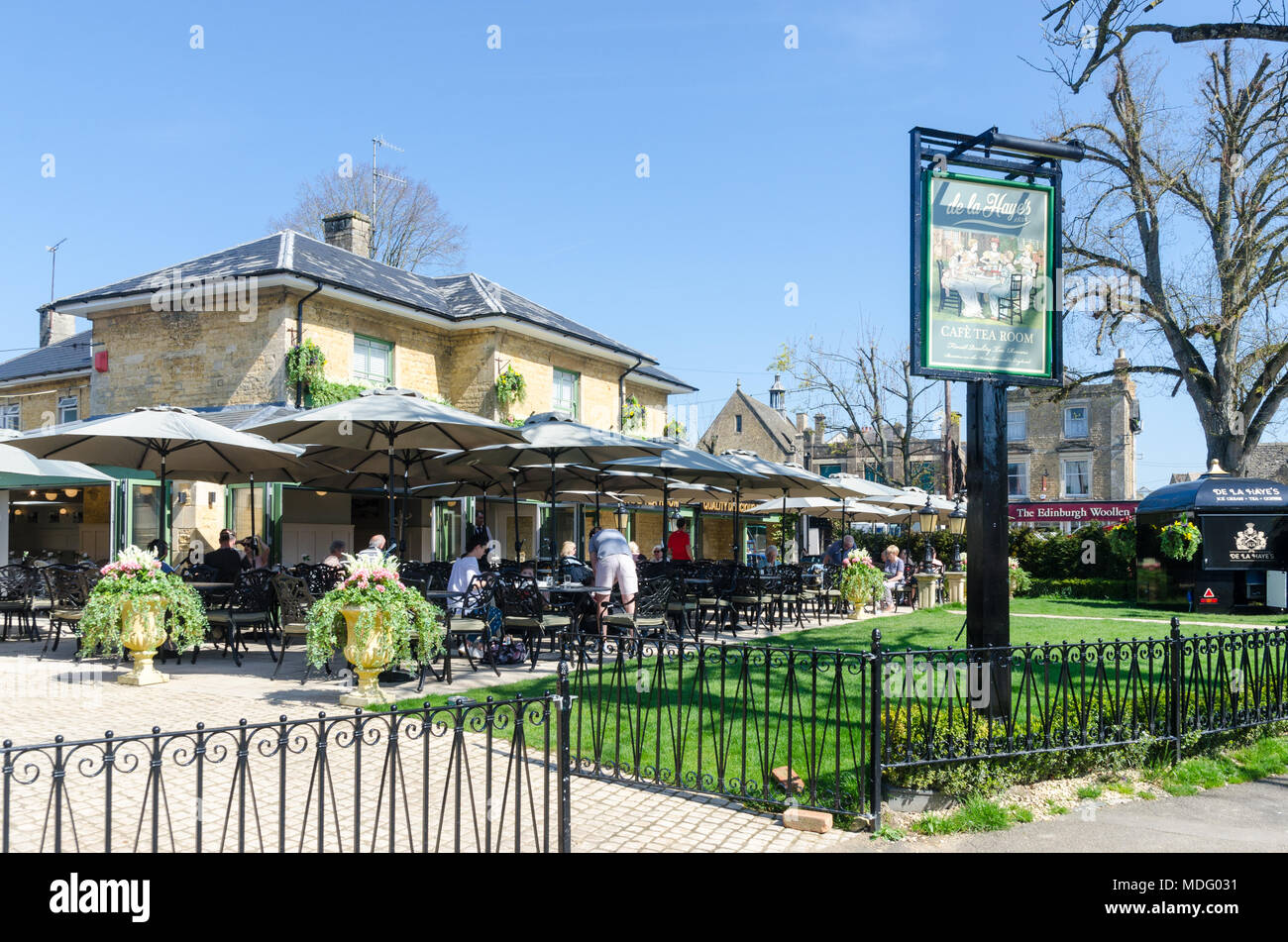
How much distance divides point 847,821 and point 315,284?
17.5 metres

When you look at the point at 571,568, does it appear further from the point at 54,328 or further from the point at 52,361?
the point at 54,328

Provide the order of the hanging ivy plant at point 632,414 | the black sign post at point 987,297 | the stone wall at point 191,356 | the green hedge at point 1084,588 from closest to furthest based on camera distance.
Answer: the black sign post at point 987,297 < the stone wall at point 191,356 < the green hedge at point 1084,588 < the hanging ivy plant at point 632,414

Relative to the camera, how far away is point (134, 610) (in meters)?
8.77

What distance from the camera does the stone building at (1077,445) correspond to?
48281mm

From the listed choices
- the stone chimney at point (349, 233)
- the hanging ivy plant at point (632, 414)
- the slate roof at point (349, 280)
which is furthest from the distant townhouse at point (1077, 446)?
the stone chimney at point (349, 233)

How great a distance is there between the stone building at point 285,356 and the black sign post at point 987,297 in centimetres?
1389

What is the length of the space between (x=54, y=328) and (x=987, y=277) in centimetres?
3307

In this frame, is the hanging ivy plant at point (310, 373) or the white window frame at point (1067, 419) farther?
the white window frame at point (1067, 419)

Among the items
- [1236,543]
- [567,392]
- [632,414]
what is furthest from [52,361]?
[1236,543]

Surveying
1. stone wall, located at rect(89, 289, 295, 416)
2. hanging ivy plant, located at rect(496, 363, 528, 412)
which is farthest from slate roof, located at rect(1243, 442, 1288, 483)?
stone wall, located at rect(89, 289, 295, 416)

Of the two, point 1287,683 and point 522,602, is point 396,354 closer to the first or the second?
point 522,602

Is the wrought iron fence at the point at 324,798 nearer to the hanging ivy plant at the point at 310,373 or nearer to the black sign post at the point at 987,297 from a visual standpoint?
the black sign post at the point at 987,297

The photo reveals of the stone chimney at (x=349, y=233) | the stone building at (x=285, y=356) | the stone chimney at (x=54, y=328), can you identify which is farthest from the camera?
the stone chimney at (x=54, y=328)
